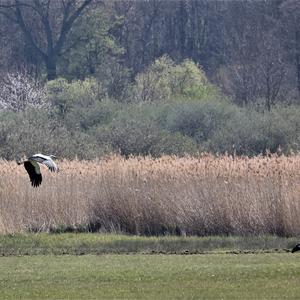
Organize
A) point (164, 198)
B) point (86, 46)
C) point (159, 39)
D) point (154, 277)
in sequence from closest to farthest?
point (154, 277)
point (164, 198)
point (86, 46)
point (159, 39)

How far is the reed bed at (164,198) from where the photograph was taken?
74.8 ft

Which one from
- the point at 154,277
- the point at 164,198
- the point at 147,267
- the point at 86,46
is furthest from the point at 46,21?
the point at 154,277

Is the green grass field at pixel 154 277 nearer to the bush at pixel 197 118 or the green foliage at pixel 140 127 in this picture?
the green foliage at pixel 140 127

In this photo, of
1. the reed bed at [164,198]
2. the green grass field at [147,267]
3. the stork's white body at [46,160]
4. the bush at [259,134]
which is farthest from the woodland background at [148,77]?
the stork's white body at [46,160]

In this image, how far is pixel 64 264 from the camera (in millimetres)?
17344

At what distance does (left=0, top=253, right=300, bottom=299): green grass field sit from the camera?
44.3 feet

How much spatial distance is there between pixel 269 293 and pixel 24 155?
21.6 meters

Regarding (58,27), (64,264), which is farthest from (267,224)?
(58,27)

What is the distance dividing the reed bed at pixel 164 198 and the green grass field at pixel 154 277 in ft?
14.7

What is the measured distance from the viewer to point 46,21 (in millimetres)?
60812

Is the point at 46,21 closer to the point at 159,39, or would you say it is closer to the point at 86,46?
the point at 86,46

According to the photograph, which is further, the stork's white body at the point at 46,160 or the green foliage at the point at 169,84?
the green foliage at the point at 169,84

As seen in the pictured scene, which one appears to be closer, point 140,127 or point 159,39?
point 140,127

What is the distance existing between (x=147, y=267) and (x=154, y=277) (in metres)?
1.39
